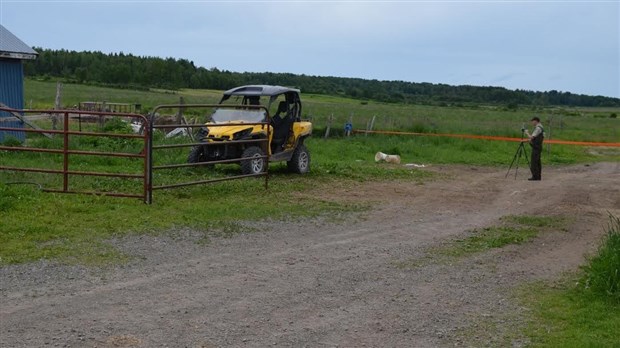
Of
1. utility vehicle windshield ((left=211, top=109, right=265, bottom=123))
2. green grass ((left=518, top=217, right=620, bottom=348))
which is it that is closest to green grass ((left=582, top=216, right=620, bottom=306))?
green grass ((left=518, top=217, right=620, bottom=348))

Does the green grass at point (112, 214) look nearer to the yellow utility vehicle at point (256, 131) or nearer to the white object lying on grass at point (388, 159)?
the yellow utility vehicle at point (256, 131)

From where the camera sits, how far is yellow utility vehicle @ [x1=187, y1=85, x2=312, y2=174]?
50.1 feet

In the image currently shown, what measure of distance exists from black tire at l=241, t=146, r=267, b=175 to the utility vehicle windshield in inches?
32.2

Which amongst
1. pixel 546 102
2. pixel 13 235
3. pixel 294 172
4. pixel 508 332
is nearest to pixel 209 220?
pixel 13 235

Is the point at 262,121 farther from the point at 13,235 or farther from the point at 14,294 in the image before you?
the point at 14,294

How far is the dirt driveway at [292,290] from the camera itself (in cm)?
600

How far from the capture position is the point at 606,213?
13.8 m

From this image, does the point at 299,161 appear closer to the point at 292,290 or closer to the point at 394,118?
the point at 292,290

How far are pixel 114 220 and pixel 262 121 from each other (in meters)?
6.07

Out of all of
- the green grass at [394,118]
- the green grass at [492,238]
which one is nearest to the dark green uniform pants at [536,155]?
the green grass at [492,238]

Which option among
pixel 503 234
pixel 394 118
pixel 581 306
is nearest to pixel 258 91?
pixel 503 234

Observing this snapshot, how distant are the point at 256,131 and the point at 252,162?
0.74m

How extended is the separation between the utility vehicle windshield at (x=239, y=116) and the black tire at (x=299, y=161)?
4.49ft

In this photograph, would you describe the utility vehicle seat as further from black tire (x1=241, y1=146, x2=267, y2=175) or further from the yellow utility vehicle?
black tire (x1=241, y1=146, x2=267, y2=175)
